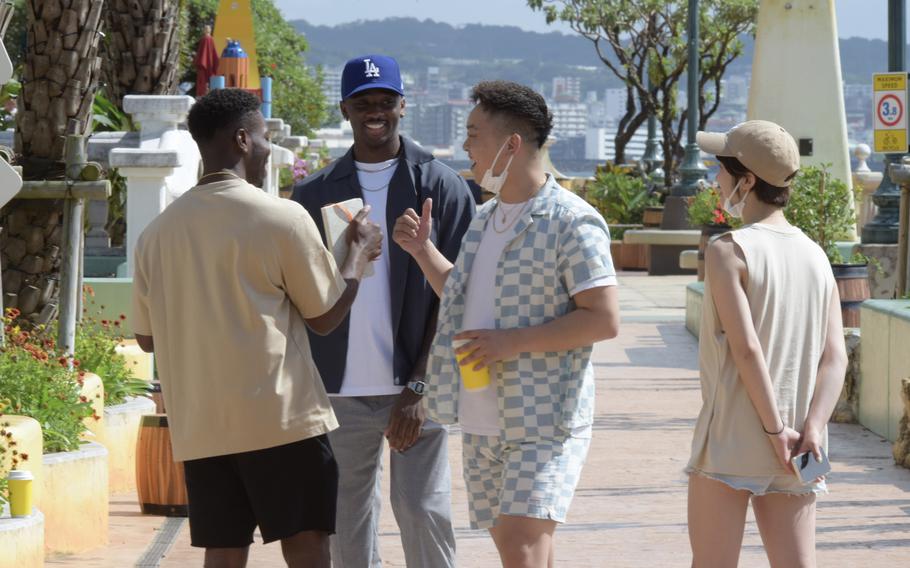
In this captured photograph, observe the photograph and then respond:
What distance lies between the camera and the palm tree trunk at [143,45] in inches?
650

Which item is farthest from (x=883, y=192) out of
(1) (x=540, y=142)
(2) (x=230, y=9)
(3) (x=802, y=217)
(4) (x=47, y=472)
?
(1) (x=540, y=142)

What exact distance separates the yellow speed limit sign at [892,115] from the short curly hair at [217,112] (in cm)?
1061

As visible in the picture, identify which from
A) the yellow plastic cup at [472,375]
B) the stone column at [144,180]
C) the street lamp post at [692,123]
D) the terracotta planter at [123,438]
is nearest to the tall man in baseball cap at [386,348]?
the yellow plastic cup at [472,375]

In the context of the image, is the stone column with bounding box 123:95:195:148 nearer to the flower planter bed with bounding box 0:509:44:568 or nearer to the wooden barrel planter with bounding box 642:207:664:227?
the flower planter bed with bounding box 0:509:44:568

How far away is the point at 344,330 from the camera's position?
511cm

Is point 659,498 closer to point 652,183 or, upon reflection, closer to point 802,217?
point 802,217

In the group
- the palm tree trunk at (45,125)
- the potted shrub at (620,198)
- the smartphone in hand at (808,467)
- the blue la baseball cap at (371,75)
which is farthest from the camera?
the potted shrub at (620,198)

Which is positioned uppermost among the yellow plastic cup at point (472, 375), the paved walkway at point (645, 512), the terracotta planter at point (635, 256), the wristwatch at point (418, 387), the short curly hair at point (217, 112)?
the short curly hair at point (217, 112)

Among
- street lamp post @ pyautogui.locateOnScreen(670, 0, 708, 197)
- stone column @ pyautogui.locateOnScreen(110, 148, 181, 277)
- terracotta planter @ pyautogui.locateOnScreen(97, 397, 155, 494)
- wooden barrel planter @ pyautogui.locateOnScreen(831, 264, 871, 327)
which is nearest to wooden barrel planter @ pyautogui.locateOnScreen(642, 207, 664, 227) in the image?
street lamp post @ pyautogui.locateOnScreen(670, 0, 708, 197)

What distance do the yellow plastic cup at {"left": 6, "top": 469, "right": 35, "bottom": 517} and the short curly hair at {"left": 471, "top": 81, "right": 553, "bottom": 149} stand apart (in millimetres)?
2457

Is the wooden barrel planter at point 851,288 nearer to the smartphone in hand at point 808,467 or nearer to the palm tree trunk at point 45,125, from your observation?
the palm tree trunk at point 45,125

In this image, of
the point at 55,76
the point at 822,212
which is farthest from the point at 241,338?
the point at 822,212

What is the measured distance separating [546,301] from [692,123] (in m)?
24.9

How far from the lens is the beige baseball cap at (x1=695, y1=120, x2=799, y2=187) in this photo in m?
4.42
